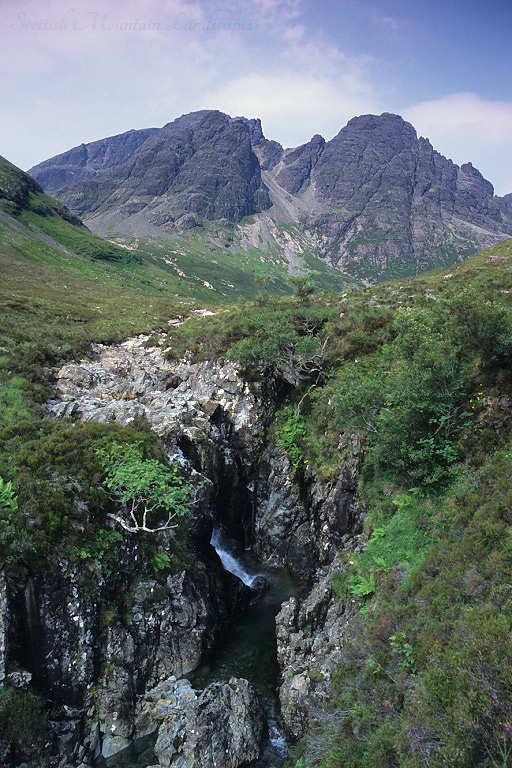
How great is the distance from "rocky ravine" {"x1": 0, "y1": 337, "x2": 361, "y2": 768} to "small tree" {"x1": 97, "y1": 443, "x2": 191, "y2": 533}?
1581 mm

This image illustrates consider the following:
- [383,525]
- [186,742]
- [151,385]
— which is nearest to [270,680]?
[186,742]

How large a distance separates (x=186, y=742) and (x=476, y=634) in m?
11.1

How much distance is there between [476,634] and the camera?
831 cm

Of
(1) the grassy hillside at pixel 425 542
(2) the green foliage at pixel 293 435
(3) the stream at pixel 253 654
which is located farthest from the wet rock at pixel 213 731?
(2) the green foliage at pixel 293 435

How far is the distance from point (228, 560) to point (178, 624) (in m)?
8.98

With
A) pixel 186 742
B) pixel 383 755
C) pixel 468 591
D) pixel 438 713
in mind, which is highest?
pixel 468 591

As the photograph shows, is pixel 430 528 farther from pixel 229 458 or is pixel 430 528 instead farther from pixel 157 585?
pixel 229 458

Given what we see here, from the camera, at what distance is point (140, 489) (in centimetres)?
1673

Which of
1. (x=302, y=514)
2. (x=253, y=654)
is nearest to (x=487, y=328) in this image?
(x=302, y=514)

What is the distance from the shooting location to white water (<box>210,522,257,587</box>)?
2409 cm

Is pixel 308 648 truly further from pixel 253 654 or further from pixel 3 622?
pixel 3 622

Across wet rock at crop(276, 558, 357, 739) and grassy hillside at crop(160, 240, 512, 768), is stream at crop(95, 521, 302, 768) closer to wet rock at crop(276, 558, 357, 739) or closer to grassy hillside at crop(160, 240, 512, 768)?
wet rock at crop(276, 558, 357, 739)

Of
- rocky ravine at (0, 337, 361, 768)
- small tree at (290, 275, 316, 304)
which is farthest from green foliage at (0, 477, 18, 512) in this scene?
small tree at (290, 275, 316, 304)

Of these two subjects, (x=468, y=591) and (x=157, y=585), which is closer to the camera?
(x=468, y=591)
